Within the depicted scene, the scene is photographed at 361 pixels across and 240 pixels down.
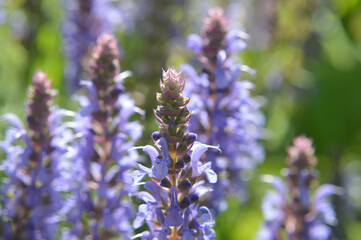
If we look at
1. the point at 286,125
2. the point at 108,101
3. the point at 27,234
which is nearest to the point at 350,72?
the point at 286,125

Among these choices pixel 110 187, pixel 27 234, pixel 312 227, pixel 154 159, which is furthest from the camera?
pixel 312 227

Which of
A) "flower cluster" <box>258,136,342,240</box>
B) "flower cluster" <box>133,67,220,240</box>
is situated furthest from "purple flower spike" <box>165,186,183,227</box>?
"flower cluster" <box>258,136,342,240</box>

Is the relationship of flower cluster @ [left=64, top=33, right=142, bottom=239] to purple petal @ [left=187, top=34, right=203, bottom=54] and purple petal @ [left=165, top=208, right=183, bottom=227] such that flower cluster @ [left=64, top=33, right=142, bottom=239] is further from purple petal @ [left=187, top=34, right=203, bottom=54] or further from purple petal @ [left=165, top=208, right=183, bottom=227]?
purple petal @ [left=165, top=208, right=183, bottom=227]

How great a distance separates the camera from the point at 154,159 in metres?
1.84

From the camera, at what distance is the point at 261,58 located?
568 cm

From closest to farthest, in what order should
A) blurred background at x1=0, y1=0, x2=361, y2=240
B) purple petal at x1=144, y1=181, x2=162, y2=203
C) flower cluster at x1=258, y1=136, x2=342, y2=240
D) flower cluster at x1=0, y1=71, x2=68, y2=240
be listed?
purple petal at x1=144, y1=181, x2=162, y2=203, flower cluster at x1=0, y1=71, x2=68, y2=240, flower cluster at x1=258, y1=136, x2=342, y2=240, blurred background at x1=0, y1=0, x2=361, y2=240

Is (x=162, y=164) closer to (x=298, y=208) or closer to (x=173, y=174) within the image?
(x=173, y=174)

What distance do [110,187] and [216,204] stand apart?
24.5 inches

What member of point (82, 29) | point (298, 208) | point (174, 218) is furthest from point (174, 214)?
point (82, 29)

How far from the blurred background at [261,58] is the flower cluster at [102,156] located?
1160mm

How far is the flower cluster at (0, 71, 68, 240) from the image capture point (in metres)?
2.54

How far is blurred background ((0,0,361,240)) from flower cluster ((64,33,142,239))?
116 centimetres

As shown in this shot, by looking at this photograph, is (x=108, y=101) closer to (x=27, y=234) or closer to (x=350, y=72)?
(x=27, y=234)

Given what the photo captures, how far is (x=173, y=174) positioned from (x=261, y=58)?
4.00 m
